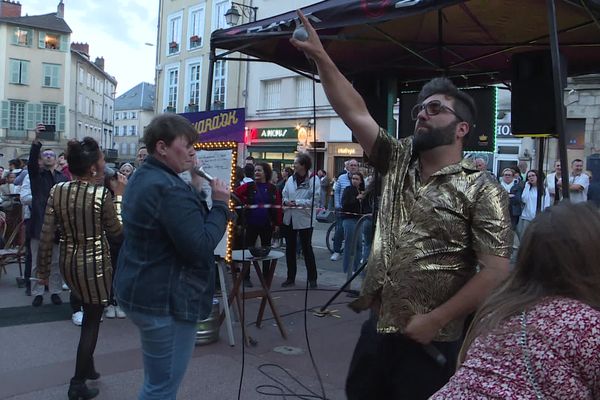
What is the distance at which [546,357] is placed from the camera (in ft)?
4.24

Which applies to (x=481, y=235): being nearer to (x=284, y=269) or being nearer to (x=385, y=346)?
(x=385, y=346)

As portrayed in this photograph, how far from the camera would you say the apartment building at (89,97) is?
191 feet

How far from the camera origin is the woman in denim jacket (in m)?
2.43

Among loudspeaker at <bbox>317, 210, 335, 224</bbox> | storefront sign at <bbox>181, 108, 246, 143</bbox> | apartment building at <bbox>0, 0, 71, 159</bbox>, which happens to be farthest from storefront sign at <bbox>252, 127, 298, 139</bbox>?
apartment building at <bbox>0, 0, 71, 159</bbox>

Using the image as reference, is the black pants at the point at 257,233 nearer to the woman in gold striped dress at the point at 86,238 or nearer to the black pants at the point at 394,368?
the woman in gold striped dress at the point at 86,238

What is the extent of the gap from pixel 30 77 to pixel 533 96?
183 ft

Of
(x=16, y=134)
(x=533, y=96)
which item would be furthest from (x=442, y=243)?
(x=16, y=134)

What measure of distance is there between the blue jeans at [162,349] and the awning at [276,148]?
22410 millimetres

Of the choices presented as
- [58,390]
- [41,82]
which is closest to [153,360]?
[58,390]

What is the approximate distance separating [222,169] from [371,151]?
3.12 meters

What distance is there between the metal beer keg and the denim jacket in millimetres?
2583

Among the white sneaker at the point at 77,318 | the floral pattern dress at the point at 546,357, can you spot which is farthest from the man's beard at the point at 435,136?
the white sneaker at the point at 77,318

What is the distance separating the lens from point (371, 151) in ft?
7.47

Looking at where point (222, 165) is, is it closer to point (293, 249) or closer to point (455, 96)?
point (293, 249)
